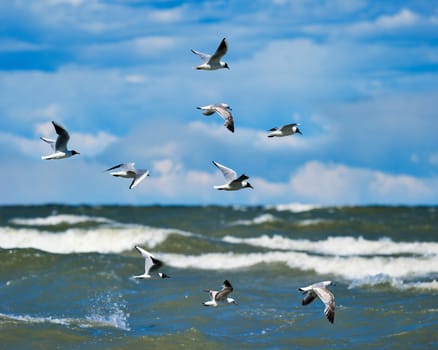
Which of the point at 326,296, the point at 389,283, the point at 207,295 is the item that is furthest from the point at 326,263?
the point at 326,296

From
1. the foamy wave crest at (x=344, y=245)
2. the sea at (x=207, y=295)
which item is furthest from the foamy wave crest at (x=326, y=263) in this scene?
the foamy wave crest at (x=344, y=245)

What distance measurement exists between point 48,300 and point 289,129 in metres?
6.27

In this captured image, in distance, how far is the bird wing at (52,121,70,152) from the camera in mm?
12555

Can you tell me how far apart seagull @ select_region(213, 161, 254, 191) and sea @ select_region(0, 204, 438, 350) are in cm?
221

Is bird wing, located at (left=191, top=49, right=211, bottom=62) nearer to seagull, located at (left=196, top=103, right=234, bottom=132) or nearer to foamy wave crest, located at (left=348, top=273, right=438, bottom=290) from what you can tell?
seagull, located at (left=196, top=103, right=234, bottom=132)

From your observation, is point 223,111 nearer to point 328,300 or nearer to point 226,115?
point 226,115

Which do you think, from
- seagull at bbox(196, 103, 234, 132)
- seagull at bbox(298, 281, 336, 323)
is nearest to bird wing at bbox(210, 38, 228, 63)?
seagull at bbox(196, 103, 234, 132)

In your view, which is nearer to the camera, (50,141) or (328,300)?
(328,300)

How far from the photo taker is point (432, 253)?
25.9 meters

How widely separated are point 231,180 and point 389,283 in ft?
22.5

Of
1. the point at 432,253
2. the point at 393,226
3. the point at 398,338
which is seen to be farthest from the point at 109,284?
the point at 393,226

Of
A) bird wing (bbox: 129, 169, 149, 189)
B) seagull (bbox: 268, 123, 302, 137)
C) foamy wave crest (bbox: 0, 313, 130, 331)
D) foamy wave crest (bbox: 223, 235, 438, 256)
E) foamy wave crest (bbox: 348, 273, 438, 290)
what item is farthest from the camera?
foamy wave crest (bbox: 223, 235, 438, 256)

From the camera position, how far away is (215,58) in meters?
13.6

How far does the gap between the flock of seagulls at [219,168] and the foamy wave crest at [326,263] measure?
8141 millimetres
